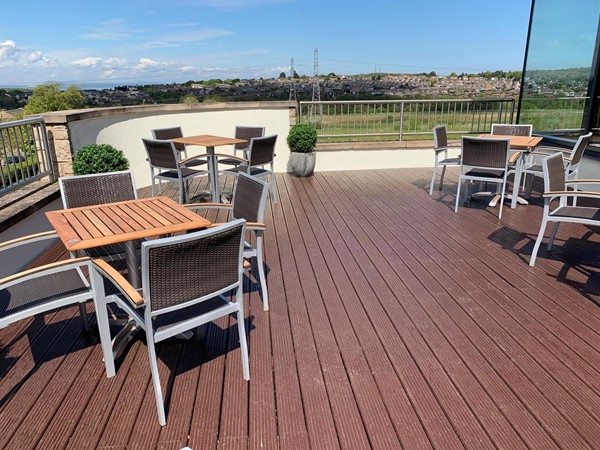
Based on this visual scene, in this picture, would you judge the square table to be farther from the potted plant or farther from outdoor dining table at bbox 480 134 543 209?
the potted plant

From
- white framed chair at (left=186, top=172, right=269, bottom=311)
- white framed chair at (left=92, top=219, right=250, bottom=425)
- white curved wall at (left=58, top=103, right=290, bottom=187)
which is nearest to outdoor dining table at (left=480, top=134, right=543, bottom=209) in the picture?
white framed chair at (left=186, top=172, right=269, bottom=311)

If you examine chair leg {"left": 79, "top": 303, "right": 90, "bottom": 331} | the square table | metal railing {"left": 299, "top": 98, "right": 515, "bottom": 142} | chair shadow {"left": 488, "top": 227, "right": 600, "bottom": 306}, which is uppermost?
metal railing {"left": 299, "top": 98, "right": 515, "bottom": 142}

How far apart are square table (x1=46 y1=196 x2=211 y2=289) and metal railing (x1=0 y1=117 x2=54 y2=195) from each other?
66.3 inches

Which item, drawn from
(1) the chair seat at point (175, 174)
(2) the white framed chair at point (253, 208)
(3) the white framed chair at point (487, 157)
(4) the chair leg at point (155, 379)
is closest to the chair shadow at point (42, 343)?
(4) the chair leg at point (155, 379)

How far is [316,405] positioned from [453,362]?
77 centimetres

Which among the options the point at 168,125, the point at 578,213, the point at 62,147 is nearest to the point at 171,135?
the point at 168,125

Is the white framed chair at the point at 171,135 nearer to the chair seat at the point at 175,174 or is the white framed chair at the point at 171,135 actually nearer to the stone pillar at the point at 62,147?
the chair seat at the point at 175,174

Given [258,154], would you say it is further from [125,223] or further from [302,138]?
[125,223]

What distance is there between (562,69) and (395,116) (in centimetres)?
273

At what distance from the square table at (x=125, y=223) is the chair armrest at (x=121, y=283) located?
0.34ft

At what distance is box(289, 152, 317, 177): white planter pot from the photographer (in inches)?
273

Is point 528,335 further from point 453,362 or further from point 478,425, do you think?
point 478,425

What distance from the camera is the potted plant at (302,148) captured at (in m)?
6.83

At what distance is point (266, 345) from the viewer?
2285 mm
